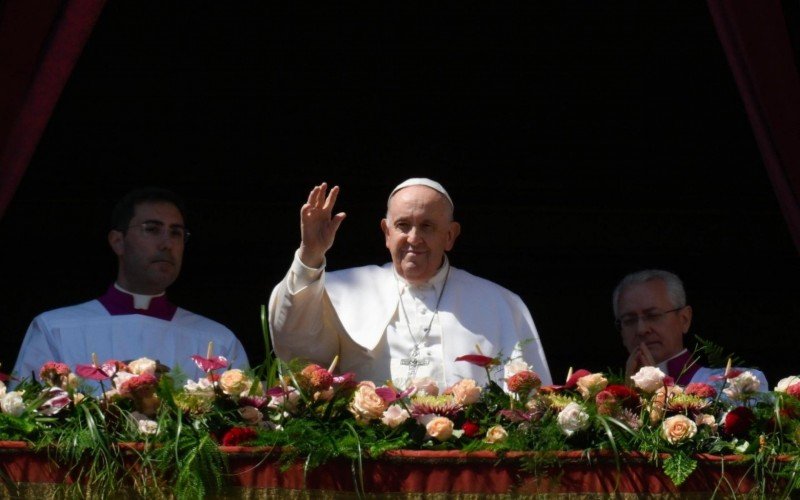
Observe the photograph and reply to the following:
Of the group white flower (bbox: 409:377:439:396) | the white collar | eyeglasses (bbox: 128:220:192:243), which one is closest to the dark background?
the white collar

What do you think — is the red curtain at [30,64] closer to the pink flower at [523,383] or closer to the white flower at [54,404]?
the white flower at [54,404]

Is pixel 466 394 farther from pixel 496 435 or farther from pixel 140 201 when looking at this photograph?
pixel 140 201

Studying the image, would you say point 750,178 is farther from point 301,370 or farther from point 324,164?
point 301,370

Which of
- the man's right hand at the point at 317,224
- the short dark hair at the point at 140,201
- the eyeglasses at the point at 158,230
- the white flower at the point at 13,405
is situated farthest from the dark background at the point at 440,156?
the white flower at the point at 13,405

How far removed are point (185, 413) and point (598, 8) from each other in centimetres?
390

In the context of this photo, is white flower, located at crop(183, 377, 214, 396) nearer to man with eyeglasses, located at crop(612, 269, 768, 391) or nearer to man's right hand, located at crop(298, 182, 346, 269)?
man's right hand, located at crop(298, 182, 346, 269)

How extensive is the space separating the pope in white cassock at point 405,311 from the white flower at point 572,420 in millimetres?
1170

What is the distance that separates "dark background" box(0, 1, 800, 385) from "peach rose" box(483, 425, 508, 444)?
11.9ft

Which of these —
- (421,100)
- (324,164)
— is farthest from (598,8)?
(324,164)

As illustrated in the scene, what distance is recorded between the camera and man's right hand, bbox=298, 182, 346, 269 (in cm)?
452

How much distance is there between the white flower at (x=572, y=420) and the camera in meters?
3.57

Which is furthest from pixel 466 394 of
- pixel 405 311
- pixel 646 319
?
pixel 646 319

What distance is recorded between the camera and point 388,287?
5.25m

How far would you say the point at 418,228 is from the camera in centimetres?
503
